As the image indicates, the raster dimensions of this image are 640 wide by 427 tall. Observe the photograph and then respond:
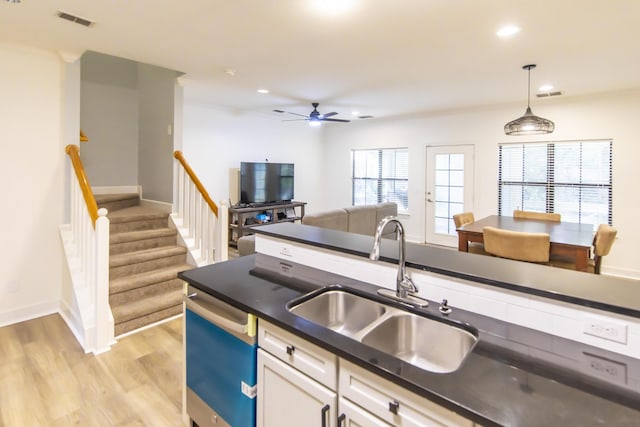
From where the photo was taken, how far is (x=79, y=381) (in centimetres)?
238

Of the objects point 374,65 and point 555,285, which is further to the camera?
point 374,65

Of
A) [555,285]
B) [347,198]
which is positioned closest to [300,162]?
[347,198]

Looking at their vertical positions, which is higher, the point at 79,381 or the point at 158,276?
the point at 158,276

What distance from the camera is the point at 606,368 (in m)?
1.05

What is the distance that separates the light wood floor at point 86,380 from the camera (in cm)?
206

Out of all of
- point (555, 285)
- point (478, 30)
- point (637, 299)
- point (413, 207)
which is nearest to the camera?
point (637, 299)

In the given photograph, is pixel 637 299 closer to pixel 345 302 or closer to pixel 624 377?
pixel 624 377

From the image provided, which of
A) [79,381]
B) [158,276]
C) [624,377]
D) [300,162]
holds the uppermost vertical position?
[300,162]

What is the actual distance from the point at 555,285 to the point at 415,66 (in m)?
3.15

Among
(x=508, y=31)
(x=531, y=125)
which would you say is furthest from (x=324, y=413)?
(x=531, y=125)

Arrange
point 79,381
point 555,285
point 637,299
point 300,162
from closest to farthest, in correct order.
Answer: point 637,299, point 555,285, point 79,381, point 300,162

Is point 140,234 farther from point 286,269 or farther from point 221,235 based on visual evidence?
point 286,269

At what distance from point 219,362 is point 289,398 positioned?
18.0 inches

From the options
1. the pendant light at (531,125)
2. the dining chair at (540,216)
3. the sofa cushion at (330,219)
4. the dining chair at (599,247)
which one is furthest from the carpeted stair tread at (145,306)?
the dining chair at (540,216)
